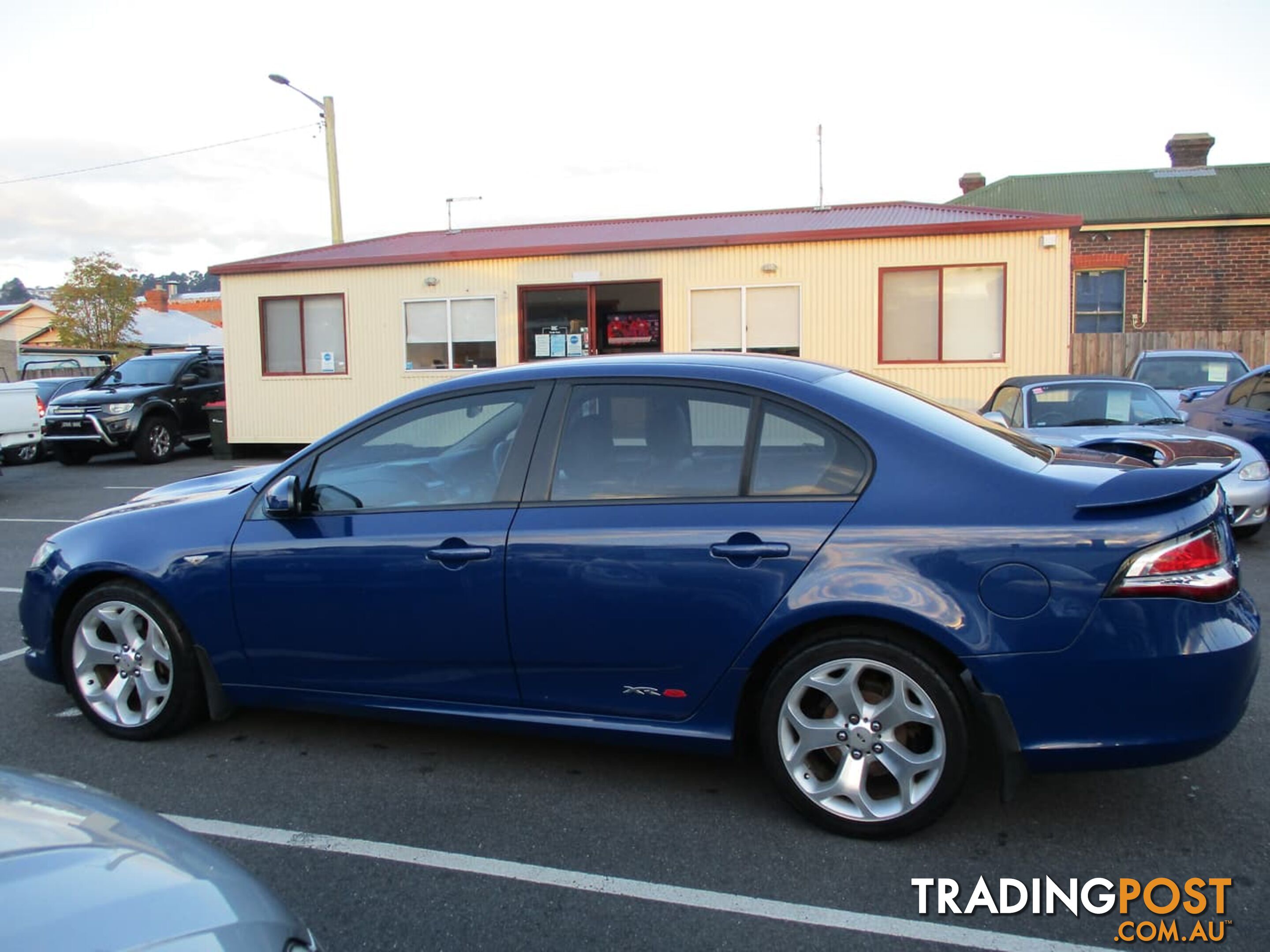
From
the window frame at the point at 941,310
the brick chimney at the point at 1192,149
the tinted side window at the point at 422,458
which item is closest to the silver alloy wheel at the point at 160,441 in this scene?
the window frame at the point at 941,310

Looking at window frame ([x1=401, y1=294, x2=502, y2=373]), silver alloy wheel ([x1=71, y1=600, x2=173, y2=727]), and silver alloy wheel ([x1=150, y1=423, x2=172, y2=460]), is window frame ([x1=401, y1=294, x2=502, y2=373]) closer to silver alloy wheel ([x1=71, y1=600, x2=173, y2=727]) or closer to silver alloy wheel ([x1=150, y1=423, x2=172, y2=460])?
silver alloy wheel ([x1=150, y1=423, x2=172, y2=460])

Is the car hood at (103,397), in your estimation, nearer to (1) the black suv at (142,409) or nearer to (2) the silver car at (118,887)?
(1) the black suv at (142,409)

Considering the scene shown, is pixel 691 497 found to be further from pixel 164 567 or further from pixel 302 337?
pixel 302 337

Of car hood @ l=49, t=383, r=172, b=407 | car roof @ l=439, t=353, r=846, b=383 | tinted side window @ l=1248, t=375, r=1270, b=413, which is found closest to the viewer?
car roof @ l=439, t=353, r=846, b=383

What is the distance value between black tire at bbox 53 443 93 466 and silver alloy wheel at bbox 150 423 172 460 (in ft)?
3.41

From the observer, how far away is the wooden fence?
19219 millimetres

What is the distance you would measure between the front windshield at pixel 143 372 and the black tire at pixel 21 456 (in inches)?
65.3

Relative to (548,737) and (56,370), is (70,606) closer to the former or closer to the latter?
(548,737)

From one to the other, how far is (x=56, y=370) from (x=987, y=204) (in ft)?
101

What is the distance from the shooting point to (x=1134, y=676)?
2982 mm

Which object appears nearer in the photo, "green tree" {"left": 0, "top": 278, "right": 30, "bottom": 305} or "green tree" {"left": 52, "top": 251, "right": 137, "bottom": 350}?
"green tree" {"left": 52, "top": 251, "right": 137, "bottom": 350}

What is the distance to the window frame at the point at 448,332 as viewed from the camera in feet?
55.3

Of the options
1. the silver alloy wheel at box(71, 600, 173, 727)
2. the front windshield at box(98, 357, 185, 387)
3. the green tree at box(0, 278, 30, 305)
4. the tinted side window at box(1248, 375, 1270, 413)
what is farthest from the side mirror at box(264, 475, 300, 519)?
the green tree at box(0, 278, 30, 305)

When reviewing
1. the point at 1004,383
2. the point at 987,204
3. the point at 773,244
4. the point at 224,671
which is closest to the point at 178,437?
the point at 773,244
